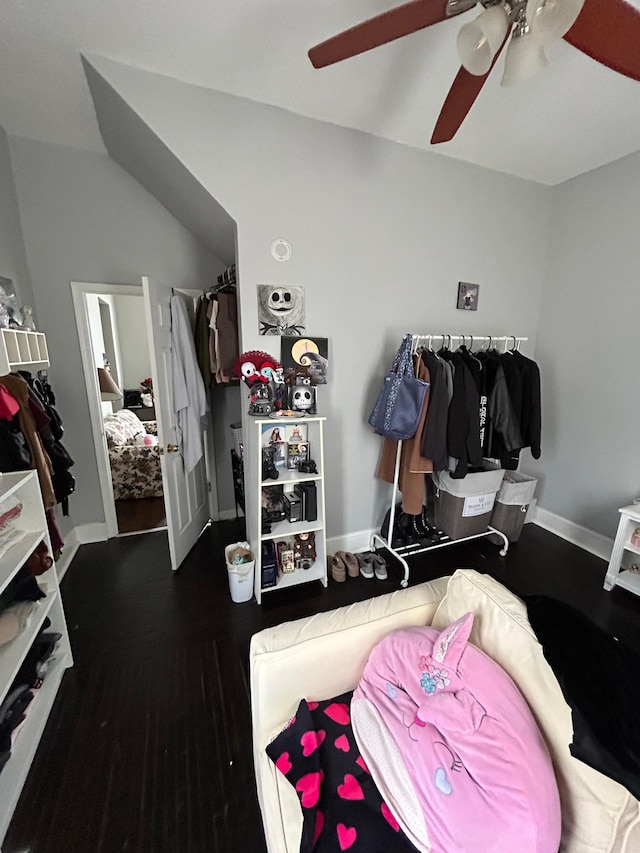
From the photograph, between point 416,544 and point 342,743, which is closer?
point 342,743

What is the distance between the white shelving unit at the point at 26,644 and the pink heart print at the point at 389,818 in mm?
1172

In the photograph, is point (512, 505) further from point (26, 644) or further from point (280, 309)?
point (26, 644)

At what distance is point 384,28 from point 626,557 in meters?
3.12

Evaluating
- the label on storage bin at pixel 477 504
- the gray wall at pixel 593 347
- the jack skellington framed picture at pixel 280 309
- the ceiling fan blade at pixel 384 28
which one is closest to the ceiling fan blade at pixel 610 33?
the ceiling fan blade at pixel 384 28

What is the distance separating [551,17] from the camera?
823 millimetres

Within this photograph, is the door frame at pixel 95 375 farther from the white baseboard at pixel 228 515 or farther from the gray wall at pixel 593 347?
the gray wall at pixel 593 347

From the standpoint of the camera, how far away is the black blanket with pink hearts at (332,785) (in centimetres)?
78

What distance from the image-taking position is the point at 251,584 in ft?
6.63

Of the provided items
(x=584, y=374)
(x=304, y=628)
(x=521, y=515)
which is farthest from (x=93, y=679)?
(x=584, y=374)

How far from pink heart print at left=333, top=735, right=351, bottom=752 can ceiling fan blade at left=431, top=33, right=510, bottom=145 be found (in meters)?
2.05

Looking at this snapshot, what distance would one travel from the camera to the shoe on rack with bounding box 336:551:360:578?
2.27 meters

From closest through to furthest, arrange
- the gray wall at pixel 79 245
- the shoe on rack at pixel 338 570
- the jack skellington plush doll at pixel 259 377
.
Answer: the jack skellington plush doll at pixel 259 377
the gray wall at pixel 79 245
the shoe on rack at pixel 338 570

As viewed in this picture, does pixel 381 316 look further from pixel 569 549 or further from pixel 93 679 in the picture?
pixel 93 679

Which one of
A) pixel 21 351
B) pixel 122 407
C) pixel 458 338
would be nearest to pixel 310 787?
pixel 21 351
